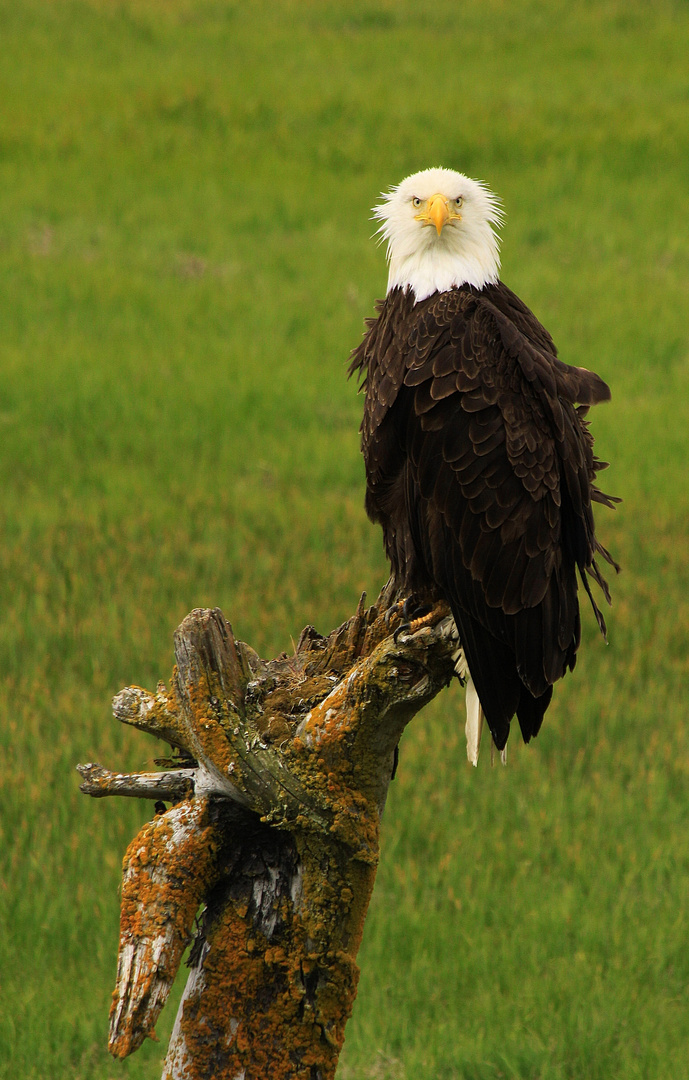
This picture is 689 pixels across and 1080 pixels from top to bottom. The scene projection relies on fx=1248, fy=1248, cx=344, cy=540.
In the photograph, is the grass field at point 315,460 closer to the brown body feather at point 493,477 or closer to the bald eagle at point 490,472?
the bald eagle at point 490,472

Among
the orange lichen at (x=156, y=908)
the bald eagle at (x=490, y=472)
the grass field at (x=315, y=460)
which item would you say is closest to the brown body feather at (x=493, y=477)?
the bald eagle at (x=490, y=472)

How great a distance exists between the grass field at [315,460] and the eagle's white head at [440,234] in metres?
2.92

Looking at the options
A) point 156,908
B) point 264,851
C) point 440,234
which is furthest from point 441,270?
point 156,908

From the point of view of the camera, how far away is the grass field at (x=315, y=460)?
17.7 feet

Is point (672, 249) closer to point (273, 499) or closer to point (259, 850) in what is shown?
point (273, 499)

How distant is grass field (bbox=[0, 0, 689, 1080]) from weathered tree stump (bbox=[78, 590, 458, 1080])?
5.09 ft

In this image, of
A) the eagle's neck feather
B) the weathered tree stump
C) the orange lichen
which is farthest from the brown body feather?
the orange lichen

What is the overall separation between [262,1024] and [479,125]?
1721 cm

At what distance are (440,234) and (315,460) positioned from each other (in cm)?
626

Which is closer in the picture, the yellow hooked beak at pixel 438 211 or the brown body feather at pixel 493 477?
the brown body feather at pixel 493 477

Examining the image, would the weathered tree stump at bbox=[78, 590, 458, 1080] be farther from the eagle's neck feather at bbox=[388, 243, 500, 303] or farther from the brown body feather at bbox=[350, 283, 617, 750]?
the eagle's neck feather at bbox=[388, 243, 500, 303]

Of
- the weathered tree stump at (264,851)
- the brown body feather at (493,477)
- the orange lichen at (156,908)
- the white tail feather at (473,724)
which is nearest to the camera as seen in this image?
the orange lichen at (156,908)

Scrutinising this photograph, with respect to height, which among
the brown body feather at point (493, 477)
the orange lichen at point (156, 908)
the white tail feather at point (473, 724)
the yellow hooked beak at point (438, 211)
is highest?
the yellow hooked beak at point (438, 211)

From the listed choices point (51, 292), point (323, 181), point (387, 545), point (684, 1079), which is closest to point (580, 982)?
point (684, 1079)
